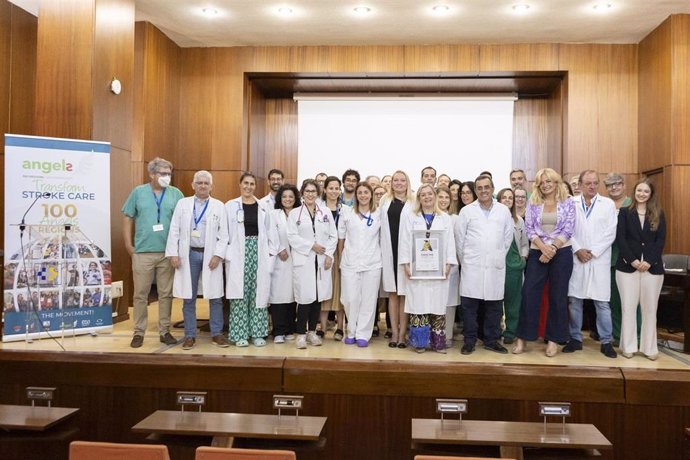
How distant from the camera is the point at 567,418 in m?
3.67

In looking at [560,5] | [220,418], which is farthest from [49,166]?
[560,5]

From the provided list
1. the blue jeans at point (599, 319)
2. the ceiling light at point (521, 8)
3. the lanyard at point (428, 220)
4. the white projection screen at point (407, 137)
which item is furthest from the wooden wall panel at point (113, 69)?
the blue jeans at point (599, 319)

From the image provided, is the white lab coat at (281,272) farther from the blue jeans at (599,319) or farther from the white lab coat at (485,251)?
the blue jeans at (599,319)

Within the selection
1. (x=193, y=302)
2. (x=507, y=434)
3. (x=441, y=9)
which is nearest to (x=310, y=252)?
(x=193, y=302)

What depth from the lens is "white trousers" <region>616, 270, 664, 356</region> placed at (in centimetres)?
401

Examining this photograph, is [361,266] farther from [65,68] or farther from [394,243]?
[65,68]

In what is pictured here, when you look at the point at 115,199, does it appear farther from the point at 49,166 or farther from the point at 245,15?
the point at 245,15

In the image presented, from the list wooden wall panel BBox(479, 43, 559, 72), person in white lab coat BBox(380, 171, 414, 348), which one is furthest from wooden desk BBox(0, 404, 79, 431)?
wooden wall panel BBox(479, 43, 559, 72)

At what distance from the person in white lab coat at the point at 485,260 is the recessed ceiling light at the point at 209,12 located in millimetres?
4219

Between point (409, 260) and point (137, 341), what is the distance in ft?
7.65

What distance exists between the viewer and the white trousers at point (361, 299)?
14.4 ft

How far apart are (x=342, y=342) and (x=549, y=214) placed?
201 centimetres

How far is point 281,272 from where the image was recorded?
14.3 feet

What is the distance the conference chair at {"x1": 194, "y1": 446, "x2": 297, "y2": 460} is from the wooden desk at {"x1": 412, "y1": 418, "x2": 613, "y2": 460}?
0.88 meters
